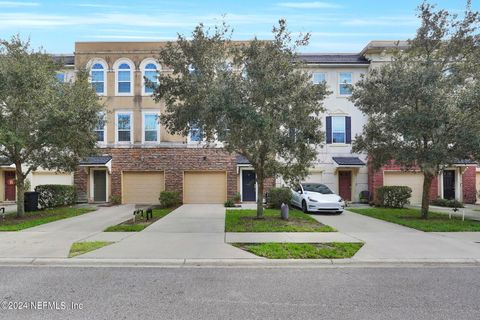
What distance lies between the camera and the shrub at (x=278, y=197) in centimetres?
2008

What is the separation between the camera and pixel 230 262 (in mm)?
8148

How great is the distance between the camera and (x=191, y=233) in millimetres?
11734

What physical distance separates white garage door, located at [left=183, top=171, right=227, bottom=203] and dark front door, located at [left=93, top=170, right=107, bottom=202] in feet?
16.2

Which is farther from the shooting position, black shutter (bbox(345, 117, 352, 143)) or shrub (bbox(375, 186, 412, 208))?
black shutter (bbox(345, 117, 352, 143))

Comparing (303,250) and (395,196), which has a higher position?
(395,196)

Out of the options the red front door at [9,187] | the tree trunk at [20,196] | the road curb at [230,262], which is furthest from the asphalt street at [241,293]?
the red front door at [9,187]

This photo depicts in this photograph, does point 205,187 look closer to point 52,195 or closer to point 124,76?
point 124,76

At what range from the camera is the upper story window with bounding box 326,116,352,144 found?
24141 millimetres

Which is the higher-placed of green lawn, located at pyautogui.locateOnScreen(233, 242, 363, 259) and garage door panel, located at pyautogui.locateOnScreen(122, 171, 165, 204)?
garage door panel, located at pyautogui.locateOnScreen(122, 171, 165, 204)

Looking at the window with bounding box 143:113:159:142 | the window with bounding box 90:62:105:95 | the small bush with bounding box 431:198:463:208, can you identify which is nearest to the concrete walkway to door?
the window with bounding box 143:113:159:142

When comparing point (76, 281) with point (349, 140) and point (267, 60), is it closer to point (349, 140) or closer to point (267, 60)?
point (267, 60)

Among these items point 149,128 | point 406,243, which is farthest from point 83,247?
point 149,128

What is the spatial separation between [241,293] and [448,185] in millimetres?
22135

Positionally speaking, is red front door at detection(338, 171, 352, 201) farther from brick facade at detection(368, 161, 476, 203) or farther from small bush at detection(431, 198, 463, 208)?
small bush at detection(431, 198, 463, 208)
